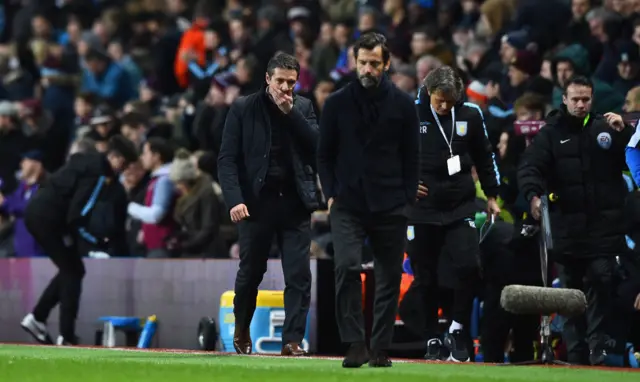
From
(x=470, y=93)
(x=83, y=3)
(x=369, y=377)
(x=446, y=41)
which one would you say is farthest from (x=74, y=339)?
(x=83, y=3)

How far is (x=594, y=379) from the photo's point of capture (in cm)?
1030

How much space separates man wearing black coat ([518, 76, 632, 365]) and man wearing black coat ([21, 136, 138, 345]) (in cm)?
585

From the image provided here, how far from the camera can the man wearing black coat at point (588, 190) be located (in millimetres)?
12656

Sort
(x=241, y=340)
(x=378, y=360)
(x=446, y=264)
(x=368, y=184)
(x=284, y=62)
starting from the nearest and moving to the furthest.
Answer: (x=368, y=184) < (x=378, y=360) < (x=284, y=62) < (x=446, y=264) < (x=241, y=340)

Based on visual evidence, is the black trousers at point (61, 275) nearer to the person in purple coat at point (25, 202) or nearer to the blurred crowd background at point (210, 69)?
the blurred crowd background at point (210, 69)

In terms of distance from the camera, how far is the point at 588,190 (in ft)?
41.7

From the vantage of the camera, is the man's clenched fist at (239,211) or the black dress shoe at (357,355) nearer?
the black dress shoe at (357,355)

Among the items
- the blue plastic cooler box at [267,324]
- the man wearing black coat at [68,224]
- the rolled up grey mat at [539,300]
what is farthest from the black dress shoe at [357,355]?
the man wearing black coat at [68,224]

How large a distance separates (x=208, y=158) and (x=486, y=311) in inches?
231

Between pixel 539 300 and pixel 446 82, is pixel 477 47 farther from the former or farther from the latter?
pixel 539 300

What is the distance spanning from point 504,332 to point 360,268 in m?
2.89

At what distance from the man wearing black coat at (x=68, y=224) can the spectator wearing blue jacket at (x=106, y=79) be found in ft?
20.9

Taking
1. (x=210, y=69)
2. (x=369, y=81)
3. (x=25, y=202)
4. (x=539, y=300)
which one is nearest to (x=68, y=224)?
(x=25, y=202)

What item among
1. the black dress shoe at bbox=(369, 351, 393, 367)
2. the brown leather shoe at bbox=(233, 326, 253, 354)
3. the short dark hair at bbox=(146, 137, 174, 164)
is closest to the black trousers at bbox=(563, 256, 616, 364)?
the black dress shoe at bbox=(369, 351, 393, 367)
